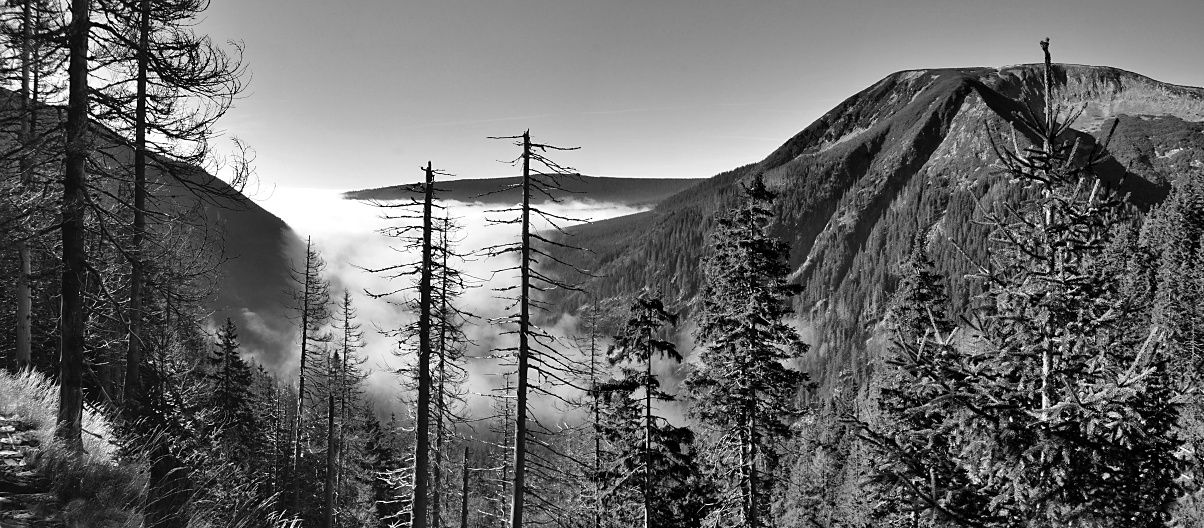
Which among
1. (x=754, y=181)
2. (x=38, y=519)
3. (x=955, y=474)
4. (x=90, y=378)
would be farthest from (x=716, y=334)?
(x=90, y=378)

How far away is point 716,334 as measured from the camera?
692 inches

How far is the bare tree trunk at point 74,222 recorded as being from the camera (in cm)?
858

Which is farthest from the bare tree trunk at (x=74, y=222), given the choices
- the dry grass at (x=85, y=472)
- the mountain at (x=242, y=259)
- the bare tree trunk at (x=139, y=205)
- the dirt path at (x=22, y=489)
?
the bare tree trunk at (x=139, y=205)

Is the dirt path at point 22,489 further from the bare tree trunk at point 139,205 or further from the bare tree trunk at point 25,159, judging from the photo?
the bare tree trunk at point 139,205

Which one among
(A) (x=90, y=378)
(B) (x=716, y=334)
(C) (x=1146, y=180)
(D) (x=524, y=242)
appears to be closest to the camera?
(D) (x=524, y=242)

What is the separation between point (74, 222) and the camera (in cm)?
877

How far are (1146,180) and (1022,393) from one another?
831 feet

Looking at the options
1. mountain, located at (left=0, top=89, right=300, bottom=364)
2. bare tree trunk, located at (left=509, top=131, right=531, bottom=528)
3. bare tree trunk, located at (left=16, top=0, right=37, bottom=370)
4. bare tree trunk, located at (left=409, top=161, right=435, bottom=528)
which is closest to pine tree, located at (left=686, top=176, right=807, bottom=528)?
bare tree trunk, located at (left=509, top=131, right=531, bottom=528)

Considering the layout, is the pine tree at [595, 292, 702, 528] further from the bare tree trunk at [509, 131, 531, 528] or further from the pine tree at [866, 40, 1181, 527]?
the pine tree at [866, 40, 1181, 527]

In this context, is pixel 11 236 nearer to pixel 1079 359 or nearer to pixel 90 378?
pixel 90 378

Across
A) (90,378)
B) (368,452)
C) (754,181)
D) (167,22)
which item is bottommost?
(368,452)

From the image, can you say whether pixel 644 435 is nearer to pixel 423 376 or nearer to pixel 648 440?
pixel 648 440

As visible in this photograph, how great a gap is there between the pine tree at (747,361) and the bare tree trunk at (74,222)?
13.7m

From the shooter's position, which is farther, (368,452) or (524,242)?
(368,452)
